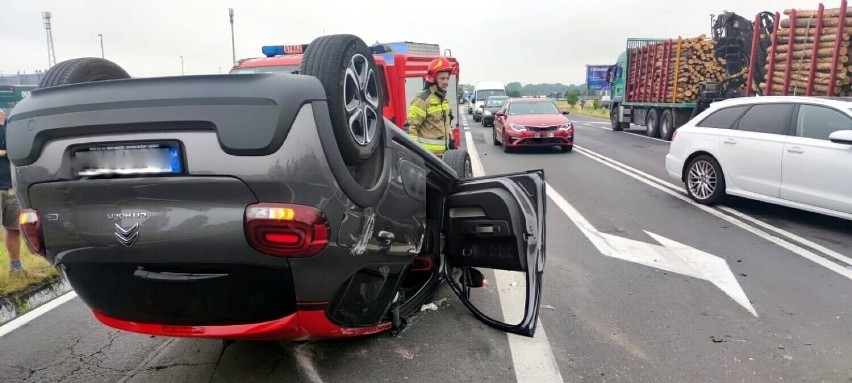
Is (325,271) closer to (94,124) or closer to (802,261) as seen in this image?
(94,124)

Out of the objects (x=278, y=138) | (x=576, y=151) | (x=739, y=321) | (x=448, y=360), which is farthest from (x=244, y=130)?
(x=576, y=151)

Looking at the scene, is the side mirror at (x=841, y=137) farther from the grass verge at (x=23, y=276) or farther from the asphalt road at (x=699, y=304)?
the grass verge at (x=23, y=276)

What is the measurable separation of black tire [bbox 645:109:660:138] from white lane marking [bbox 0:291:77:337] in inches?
720

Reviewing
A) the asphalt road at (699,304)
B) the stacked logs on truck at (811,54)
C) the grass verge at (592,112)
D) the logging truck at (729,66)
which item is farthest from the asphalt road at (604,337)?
the grass verge at (592,112)

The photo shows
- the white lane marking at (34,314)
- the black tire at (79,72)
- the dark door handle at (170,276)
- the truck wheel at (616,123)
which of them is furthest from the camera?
the truck wheel at (616,123)

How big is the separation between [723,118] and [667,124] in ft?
37.4

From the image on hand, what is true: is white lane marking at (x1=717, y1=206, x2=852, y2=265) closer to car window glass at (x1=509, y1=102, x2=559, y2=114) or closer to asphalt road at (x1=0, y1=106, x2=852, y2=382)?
asphalt road at (x1=0, y1=106, x2=852, y2=382)

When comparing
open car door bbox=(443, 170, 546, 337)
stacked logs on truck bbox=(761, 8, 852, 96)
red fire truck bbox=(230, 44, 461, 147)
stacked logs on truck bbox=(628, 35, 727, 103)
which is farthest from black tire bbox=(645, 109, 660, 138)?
open car door bbox=(443, 170, 546, 337)

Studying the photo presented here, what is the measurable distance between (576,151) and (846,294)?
10846mm

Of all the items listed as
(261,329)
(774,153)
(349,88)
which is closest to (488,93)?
(774,153)

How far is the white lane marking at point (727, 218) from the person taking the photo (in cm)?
514

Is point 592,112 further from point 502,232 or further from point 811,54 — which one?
point 502,232

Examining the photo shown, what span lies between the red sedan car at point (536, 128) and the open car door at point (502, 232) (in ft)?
34.8

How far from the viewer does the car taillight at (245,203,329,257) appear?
227cm
